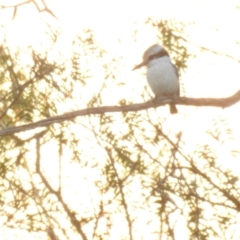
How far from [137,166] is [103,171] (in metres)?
0.42

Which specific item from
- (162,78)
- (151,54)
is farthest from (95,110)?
(151,54)

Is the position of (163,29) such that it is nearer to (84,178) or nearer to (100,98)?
(100,98)

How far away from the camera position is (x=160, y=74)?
7.32 m

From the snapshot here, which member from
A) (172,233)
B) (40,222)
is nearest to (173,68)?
(40,222)

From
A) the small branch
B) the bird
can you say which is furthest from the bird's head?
the small branch

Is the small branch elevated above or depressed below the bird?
below

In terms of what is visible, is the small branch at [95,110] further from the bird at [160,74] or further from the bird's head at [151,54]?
the bird's head at [151,54]

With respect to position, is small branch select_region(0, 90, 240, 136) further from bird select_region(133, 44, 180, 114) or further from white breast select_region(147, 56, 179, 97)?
white breast select_region(147, 56, 179, 97)

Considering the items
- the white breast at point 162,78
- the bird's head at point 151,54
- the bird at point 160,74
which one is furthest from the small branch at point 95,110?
the bird's head at point 151,54

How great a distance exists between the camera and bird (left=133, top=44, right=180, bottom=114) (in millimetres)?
7219

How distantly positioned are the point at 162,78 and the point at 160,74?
0.22 ft

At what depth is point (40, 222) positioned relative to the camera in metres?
6.65

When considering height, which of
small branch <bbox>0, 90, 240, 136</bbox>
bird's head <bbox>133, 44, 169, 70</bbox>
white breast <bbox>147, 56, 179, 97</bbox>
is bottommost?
small branch <bbox>0, 90, 240, 136</bbox>

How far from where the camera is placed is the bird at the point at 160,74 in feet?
23.7
